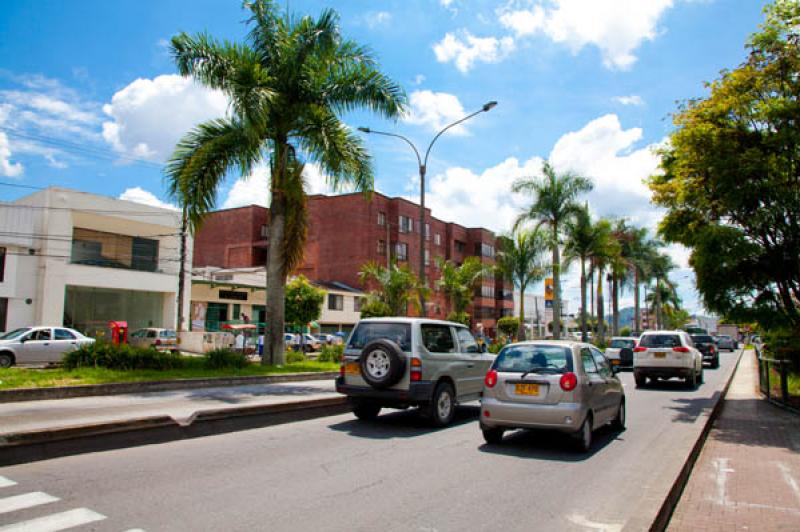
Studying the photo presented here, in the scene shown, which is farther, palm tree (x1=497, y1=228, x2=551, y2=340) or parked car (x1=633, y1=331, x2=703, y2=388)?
palm tree (x1=497, y1=228, x2=551, y2=340)

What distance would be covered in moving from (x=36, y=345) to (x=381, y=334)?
16.7 metres

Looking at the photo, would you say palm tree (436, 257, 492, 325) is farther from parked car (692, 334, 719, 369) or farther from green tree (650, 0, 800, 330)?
green tree (650, 0, 800, 330)

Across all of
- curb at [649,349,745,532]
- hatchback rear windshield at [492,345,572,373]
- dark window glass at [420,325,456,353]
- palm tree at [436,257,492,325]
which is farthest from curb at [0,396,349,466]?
palm tree at [436,257,492,325]

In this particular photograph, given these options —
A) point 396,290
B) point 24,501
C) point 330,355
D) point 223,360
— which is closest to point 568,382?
point 24,501

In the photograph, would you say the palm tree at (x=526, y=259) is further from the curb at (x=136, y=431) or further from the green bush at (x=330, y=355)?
the curb at (x=136, y=431)

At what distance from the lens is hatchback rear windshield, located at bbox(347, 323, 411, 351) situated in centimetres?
991

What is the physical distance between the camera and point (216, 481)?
6.29m

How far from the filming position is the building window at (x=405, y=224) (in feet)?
A: 205

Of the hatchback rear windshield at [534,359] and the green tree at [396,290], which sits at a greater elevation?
the green tree at [396,290]

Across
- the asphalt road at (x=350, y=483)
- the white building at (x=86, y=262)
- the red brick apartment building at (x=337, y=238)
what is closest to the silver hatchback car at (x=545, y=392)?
the asphalt road at (x=350, y=483)

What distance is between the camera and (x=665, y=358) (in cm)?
1845

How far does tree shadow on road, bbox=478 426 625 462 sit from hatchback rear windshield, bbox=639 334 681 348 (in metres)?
9.78

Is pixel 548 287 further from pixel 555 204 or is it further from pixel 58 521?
pixel 58 521

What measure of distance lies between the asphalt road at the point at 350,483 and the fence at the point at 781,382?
6.17 m
